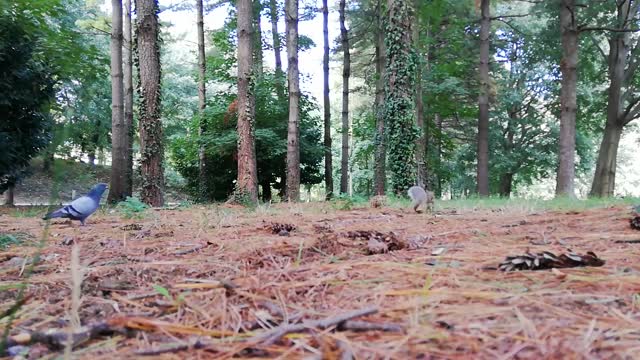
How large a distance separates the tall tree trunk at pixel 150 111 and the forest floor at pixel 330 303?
578cm

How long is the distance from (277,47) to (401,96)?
10.3 meters

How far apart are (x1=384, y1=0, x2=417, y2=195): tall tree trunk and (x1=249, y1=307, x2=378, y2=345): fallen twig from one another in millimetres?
8211

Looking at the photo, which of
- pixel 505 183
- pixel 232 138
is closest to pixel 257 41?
pixel 232 138

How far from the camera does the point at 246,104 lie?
8297 millimetres

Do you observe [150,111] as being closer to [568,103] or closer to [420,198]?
[420,198]

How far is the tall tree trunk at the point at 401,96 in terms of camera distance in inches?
365

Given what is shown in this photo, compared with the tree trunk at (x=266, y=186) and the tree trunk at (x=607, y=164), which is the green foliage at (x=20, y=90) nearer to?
the tree trunk at (x=266, y=186)

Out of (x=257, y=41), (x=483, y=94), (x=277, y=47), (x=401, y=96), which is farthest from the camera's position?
(x=277, y=47)

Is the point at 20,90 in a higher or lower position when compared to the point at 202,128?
higher

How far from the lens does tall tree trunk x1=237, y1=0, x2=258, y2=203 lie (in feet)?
26.6

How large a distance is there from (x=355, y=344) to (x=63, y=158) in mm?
796

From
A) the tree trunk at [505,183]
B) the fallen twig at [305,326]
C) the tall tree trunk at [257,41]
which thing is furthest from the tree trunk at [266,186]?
the fallen twig at [305,326]

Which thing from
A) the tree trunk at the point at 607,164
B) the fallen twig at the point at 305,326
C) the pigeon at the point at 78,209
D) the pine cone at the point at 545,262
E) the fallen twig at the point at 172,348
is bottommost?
the fallen twig at the point at 172,348

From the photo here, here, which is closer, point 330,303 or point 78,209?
point 330,303
